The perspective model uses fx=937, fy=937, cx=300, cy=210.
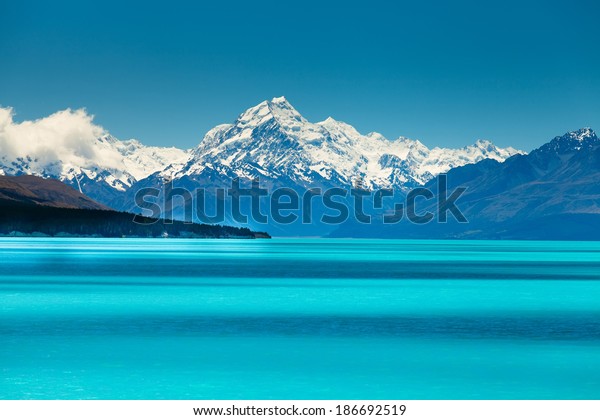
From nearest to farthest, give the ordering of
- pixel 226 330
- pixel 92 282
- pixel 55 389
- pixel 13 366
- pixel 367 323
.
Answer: pixel 55 389
pixel 13 366
pixel 226 330
pixel 367 323
pixel 92 282

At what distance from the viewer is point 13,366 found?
42.8 m

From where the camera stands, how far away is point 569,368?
143 feet

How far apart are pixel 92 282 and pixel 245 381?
218 feet

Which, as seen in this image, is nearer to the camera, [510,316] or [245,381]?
[245,381]

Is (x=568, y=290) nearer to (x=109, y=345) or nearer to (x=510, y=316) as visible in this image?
(x=510, y=316)

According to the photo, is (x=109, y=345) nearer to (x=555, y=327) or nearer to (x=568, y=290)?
(x=555, y=327)

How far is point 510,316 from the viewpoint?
67125mm
